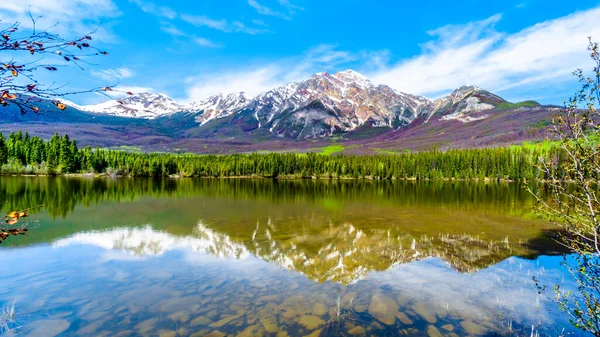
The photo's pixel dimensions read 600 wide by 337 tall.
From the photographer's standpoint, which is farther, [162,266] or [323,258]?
[323,258]

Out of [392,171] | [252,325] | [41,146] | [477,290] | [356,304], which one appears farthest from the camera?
[392,171]

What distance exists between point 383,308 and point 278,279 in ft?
21.7

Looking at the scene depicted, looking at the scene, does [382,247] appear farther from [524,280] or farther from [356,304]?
[356,304]

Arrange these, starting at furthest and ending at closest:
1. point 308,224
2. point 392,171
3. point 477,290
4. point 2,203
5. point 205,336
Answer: point 392,171
point 2,203
point 308,224
point 477,290
point 205,336

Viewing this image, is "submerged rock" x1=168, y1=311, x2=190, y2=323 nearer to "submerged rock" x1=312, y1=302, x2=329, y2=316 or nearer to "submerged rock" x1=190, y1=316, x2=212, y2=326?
A: "submerged rock" x1=190, y1=316, x2=212, y2=326

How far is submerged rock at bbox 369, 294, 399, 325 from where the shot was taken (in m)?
14.8

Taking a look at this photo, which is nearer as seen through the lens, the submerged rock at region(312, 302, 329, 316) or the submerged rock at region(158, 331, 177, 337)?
the submerged rock at region(158, 331, 177, 337)

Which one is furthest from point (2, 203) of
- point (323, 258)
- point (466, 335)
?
point (466, 335)

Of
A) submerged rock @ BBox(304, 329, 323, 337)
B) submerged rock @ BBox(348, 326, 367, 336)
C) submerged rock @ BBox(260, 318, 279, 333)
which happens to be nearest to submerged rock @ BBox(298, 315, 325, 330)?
submerged rock @ BBox(304, 329, 323, 337)

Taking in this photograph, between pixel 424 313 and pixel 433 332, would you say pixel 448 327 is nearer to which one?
pixel 433 332

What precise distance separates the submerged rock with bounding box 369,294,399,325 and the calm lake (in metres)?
0.09

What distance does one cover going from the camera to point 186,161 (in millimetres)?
173500

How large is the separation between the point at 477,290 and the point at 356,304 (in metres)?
7.46

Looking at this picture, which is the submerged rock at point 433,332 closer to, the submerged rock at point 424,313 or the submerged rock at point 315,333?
the submerged rock at point 424,313
